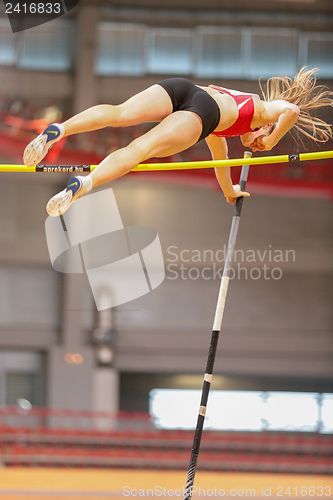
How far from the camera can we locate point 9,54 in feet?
32.1

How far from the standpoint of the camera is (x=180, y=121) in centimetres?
379

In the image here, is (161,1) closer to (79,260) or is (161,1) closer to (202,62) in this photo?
(202,62)

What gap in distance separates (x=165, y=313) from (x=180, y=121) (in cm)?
801

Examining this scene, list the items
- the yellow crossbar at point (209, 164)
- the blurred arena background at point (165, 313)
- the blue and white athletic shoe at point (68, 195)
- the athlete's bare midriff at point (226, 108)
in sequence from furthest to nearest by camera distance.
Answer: the blurred arena background at point (165, 313) < the yellow crossbar at point (209, 164) < the athlete's bare midriff at point (226, 108) < the blue and white athletic shoe at point (68, 195)

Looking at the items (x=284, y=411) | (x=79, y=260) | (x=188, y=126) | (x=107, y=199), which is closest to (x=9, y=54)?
(x=79, y=260)

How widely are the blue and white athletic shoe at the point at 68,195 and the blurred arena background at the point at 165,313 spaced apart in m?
5.82

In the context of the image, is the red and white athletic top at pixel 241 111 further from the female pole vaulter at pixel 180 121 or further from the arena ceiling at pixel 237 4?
the arena ceiling at pixel 237 4

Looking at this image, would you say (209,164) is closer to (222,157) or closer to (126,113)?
(222,157)

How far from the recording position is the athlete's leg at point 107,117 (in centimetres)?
366

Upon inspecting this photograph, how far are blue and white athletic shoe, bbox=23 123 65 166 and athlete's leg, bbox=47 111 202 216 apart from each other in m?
0.18

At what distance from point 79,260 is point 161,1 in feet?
9.39

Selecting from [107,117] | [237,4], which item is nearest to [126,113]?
[107,117]

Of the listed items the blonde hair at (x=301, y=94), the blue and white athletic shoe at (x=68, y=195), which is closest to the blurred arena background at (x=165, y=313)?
the blonde hair at (x=301, y=94)

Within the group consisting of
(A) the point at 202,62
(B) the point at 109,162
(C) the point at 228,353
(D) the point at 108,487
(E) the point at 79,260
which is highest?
(A) the point at 202,62
